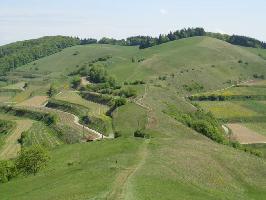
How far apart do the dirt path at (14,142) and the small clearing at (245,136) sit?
5810 cm

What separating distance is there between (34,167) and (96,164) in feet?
47.6

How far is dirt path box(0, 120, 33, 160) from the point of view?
115875mm

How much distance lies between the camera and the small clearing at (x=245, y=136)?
138875mm

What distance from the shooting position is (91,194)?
183ft

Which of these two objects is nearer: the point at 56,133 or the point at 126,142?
the point at 126,142

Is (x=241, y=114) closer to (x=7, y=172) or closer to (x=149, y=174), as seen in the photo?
(x=7, y=172)

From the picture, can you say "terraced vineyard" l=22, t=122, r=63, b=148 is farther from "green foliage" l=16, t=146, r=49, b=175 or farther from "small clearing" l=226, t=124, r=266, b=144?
"small clearing" l=226, t=124, r=266, b=144

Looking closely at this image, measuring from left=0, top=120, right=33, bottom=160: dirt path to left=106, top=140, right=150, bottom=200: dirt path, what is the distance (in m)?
44.1

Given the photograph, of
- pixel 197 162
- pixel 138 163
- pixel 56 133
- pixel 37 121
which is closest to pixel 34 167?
pixel 138 163

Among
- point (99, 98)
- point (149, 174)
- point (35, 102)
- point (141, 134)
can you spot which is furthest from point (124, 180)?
point (35, 102)

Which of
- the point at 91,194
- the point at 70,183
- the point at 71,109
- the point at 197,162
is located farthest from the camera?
the point at 71,109

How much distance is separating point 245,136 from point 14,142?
210ft

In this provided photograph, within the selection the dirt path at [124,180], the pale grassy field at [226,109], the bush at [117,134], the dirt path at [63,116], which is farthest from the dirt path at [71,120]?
the pale grassy field at [226,109]

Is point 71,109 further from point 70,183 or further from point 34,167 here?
point 70,183
